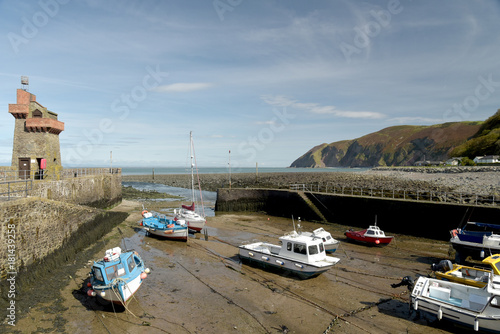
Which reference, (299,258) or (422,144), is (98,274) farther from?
(422,144)

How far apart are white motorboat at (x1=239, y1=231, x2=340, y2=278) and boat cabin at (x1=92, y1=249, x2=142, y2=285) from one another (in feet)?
23.6

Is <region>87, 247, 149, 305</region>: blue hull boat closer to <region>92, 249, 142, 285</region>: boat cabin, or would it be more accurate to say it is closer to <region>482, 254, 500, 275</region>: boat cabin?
<region>92, 249, 142, 285</region>: boat cabin

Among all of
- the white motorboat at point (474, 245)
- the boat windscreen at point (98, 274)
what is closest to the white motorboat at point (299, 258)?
the white motorboat at point (474, 245)

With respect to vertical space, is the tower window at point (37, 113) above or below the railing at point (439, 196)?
above

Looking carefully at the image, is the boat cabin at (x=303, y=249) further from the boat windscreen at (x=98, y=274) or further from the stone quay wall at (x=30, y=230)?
the stone quay wall at (x=30, y=230)

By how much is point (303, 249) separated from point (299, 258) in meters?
0.52

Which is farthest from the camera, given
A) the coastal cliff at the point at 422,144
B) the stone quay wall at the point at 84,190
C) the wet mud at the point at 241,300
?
the coastal cliff at the point at 422,144

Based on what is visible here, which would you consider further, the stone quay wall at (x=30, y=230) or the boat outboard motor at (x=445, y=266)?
the boat outboard motor at (x=445, y=266)

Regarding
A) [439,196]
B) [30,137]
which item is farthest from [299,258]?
[30,137]

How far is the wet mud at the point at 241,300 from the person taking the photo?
1020 centimetres

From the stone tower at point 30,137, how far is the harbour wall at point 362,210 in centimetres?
1915

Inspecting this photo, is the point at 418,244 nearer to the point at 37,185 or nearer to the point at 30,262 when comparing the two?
the point at 30,262

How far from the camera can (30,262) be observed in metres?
13.0

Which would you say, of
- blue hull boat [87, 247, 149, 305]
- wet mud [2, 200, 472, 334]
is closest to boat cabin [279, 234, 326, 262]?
wet mud [2, 200, 472, 334]
